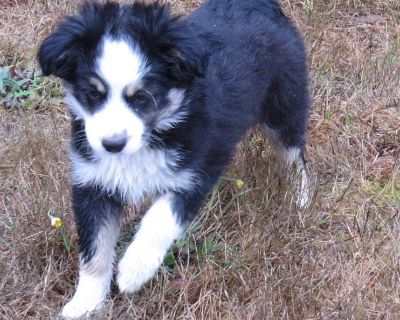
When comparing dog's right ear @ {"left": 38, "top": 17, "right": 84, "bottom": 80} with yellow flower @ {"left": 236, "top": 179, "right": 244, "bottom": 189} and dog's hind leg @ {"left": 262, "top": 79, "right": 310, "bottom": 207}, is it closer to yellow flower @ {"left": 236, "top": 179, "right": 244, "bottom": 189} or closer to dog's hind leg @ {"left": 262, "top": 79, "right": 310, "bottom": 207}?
yellow flower @ {"left": 236, "top": 179, "right": 244, "bottom": 189}

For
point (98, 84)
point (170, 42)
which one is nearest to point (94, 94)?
point (98, 84)

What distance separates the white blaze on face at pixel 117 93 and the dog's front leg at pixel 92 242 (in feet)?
1.52

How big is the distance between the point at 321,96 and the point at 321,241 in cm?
152

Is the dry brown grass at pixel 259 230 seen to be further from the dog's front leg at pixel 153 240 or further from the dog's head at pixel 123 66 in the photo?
the dog's head at pixel 123 66

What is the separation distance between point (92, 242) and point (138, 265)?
10.1 inches

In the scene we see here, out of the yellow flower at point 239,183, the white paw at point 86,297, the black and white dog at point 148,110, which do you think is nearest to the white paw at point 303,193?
the yellow flower at point 239,183

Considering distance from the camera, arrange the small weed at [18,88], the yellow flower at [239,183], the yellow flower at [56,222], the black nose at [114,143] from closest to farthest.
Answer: the black nose at [114,143] < the yellow flower at [56,222] < the yellow flower at [239,183] < the small weed at [18,88]

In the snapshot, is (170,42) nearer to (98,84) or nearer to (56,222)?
(98,84)

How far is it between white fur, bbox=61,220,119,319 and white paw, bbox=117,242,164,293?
0.47ft

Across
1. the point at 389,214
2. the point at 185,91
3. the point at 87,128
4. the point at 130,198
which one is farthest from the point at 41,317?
the point at 389,214

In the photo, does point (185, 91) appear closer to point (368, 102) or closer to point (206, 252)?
point (206, 252)

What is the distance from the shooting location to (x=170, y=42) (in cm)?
306

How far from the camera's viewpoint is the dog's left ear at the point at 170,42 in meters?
3.05

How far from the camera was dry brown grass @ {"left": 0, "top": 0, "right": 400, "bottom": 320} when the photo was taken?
11.0ft
